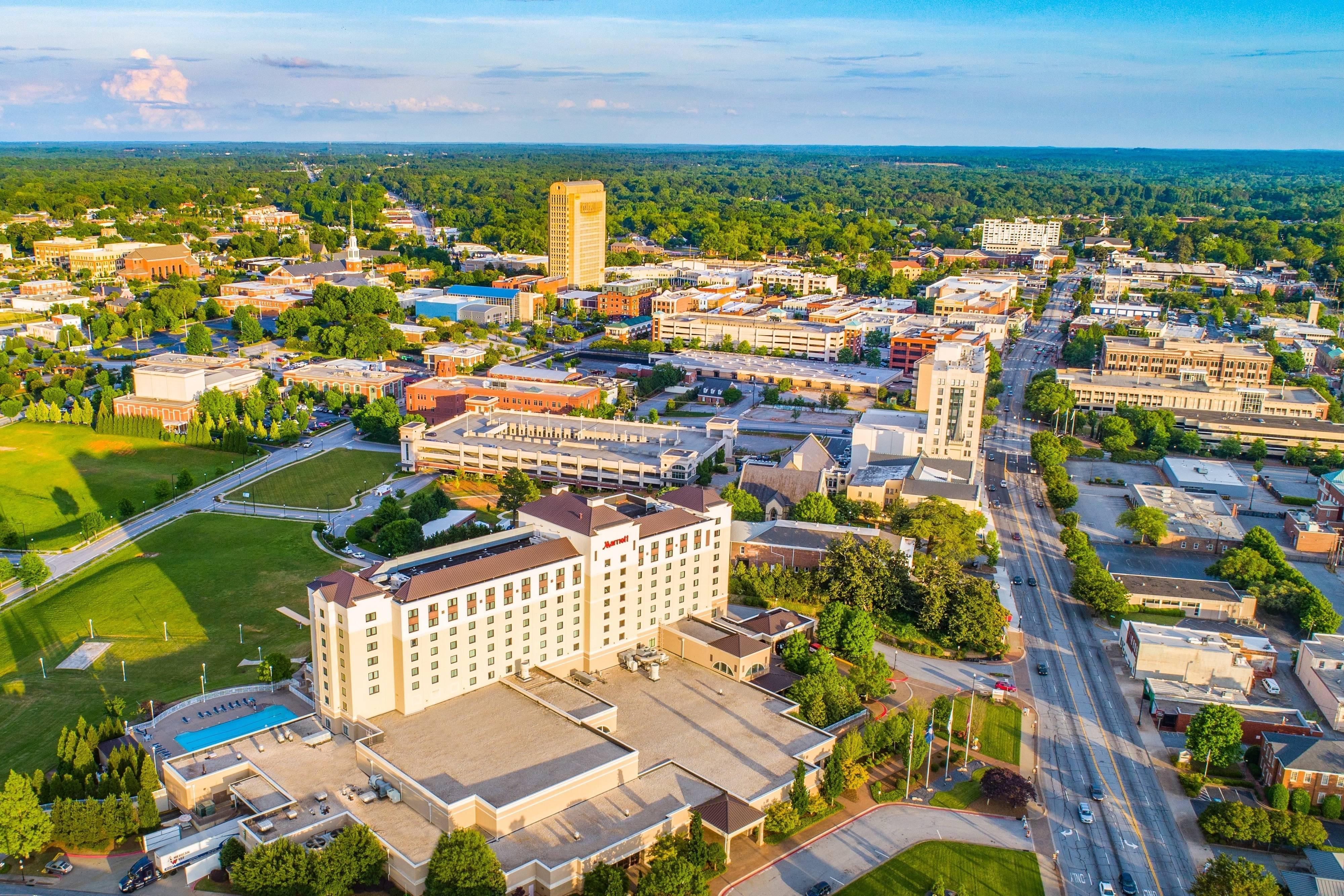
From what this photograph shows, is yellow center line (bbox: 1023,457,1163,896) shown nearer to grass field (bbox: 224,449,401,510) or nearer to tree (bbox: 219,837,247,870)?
tree (bbox: 219,837,247,870)

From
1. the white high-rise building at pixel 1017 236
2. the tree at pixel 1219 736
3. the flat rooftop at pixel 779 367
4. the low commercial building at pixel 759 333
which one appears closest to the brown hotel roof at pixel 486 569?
the tree at pixel 1219 736

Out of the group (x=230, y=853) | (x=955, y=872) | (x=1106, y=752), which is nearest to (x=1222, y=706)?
(x=1106, y=752)

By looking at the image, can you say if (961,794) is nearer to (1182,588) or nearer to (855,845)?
(855,845)

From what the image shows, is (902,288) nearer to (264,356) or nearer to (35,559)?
(264,356)

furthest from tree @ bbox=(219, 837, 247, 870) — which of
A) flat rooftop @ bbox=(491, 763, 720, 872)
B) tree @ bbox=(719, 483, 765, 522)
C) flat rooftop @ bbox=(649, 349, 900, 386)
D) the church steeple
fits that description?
the church steeple

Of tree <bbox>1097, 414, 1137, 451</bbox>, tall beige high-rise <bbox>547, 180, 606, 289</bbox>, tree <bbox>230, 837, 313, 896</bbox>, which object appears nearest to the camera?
tree <bbox>230, 837, 313, 896</bbox>

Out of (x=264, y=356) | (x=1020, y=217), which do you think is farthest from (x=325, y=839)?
(x=1020, y=217)
